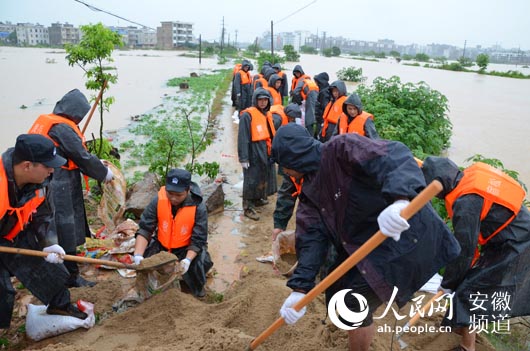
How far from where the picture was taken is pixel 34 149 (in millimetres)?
2852

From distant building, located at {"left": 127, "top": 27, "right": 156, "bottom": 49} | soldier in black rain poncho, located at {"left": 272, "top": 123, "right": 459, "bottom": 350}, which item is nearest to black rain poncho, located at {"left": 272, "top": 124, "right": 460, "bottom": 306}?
soldier in black rain poncho, located at {"left": 272, "top": 123, "right": 459, "bottom": 350}

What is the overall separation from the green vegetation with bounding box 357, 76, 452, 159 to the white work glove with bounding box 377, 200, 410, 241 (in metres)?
5.77

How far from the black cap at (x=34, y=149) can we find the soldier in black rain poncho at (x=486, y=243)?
264 centimetres

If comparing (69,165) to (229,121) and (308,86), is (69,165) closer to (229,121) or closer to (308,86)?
(308,86)

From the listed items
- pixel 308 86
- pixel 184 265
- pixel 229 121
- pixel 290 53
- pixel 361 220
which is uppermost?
pixel 290 53

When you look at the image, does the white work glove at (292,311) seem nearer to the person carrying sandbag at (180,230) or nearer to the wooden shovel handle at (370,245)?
the wooden shovel handle at (370,245)

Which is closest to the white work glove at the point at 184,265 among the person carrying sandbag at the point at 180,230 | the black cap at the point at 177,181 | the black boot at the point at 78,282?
the person carrying sandbag at the point at 180,230

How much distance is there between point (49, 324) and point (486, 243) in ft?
11.2

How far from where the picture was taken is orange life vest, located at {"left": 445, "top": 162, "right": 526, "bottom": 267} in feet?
8.82

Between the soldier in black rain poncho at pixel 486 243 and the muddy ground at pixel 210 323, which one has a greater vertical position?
the soldier in black rain poncho at pixel 486 243

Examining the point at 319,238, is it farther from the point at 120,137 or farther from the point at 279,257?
the point at 120,137

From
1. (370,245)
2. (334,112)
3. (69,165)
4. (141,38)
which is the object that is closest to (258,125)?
(334,112)

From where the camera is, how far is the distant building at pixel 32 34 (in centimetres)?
9187

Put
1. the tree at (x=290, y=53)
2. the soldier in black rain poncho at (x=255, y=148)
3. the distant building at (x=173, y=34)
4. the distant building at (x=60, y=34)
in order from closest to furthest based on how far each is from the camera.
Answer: the soldier in black rain poncho at (x=255, y=148) → the tree at (x=290, y=53) → the distant building at (x=173, y=34) → the distant building at (x=60, y=34)
